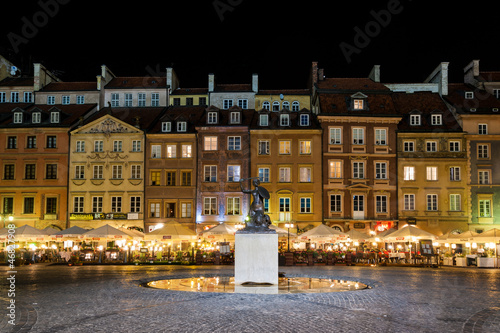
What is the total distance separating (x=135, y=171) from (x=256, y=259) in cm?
3160

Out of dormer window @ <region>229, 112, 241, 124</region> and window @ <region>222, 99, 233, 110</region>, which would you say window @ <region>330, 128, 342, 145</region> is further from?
window @ <region>222, 99, 233, 110</region>

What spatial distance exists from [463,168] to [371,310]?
37900 millimetres

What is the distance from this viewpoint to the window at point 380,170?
165 ft

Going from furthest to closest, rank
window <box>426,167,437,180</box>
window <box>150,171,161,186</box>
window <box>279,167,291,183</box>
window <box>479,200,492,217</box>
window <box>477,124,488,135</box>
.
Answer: window <box>150,171,161,186</box> → window <box>279,167,291,183</box> → window <box>477,124,488,135</box> → window <box>426,167,437,180</box> → window <box>479,200,492,217</box>

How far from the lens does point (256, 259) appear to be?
2119 centimetres

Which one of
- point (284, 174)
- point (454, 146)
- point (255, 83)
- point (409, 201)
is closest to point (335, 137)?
point (284, 174)

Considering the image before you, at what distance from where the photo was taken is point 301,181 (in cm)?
5025

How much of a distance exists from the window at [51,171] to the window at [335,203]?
23819mm

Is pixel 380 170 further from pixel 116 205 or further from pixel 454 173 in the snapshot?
pixel 116 205

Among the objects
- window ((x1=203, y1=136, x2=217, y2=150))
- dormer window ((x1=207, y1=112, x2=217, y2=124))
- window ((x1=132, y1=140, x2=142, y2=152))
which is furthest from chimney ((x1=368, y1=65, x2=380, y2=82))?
window ((x1=132, y1=140, x2=142, y2=152))

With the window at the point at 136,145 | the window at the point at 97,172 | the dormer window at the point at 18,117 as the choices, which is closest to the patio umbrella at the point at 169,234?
the window at the point at 136,145

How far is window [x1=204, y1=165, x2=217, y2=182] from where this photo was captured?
50.6 meters

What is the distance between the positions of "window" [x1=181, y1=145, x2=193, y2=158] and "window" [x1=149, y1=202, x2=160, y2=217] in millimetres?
4747

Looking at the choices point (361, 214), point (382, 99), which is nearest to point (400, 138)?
point (382, 99)
